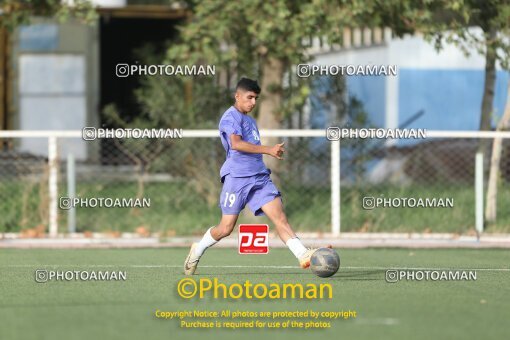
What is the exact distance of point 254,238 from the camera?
12.3 metres

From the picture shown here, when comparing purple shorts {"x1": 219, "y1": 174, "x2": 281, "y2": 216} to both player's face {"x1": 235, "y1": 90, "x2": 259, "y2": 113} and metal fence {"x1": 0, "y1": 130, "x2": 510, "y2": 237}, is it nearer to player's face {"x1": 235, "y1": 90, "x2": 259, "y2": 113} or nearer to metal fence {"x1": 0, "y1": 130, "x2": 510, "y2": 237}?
player's face {"x1": 235, "y1": 90, "x2": 259, "y2": 113}

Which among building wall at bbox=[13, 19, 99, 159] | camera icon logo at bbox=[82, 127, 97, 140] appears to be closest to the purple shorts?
camera icon logo at bbox=[82, 127, 97, 140]

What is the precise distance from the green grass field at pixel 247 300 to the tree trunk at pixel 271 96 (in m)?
4.02

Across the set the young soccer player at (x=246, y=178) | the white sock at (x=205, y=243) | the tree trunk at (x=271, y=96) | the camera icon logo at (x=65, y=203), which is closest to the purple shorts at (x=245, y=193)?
the young soccer player at (x=246, y=178)

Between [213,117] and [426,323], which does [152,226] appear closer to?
[213,117]

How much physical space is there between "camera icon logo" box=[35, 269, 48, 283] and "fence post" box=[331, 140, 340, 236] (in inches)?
229

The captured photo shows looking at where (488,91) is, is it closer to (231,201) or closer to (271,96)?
(271,96)

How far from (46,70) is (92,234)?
12.1 metres

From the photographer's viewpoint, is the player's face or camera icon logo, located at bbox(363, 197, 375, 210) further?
camera icon logo, located at bbox(363, 197, 375, 210)

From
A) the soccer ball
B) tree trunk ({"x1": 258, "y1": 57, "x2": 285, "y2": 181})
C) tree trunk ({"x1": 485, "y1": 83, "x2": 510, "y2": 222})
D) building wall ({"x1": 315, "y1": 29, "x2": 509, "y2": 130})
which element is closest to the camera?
the soccer ball

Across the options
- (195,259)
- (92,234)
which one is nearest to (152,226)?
(92,234)

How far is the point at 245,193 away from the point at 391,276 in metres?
1.73

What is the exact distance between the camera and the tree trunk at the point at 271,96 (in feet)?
63.4

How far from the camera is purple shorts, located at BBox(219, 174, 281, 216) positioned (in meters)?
12.1
